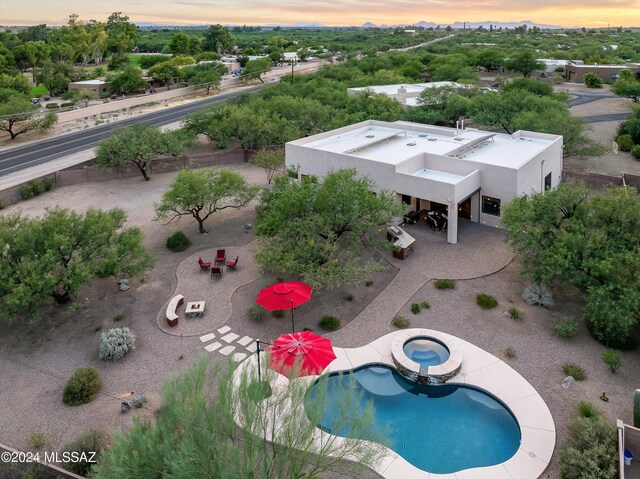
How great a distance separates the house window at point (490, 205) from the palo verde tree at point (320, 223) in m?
8.49

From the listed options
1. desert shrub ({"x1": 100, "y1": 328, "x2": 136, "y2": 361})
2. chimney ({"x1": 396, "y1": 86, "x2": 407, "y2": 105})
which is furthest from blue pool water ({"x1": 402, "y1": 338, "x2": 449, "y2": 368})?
chimney ({"x1": 396, "y1": 86, "x2": 407, "y2": 105})

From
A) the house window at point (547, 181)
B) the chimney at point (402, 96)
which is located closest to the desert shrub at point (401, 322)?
the house window at point (547, 181)

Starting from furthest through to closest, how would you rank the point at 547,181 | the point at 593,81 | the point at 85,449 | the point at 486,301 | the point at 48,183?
the point at 593,81
the point at 48,183
the point at 547,181
the point at 486,301
the point at 85,449

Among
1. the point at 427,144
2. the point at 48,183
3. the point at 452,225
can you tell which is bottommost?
the point at 452,225

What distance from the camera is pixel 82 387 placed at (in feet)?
59.2

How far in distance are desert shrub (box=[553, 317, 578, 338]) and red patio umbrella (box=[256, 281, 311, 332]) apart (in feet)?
36.0

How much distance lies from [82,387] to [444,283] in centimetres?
1727

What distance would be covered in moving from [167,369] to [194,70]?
295 feet

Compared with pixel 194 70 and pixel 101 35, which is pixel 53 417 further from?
pixel 101 35

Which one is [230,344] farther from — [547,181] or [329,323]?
[547,181]

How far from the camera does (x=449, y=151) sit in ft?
114

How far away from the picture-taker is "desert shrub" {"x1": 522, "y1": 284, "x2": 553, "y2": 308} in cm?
2319

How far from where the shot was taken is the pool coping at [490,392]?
577 inches

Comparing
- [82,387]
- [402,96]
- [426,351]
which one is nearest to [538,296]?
[426,351]
